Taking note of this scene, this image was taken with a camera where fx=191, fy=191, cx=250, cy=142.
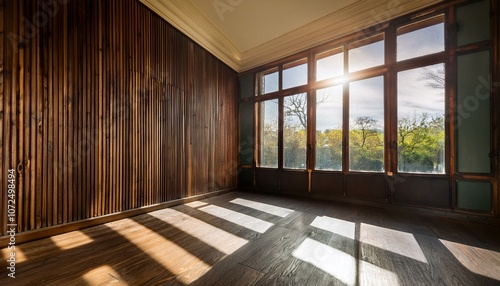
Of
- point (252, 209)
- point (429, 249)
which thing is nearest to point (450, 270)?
point (429, 249)

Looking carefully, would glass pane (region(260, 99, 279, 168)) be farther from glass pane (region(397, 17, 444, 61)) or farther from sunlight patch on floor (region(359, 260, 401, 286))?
sunlight patch on floor (region(359, 260, 401, 286))

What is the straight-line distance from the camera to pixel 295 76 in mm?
4496

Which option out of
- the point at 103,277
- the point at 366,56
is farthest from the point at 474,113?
the point at 103,277

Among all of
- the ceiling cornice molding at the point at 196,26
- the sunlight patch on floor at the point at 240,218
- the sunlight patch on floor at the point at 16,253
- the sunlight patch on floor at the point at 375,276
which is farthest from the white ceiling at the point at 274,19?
the sunlight patch on floor at the point at 375,276

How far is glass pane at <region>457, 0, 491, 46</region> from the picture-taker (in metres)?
2.67

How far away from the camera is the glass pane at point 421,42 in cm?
301

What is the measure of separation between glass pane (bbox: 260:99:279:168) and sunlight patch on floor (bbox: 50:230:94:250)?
356 centimetres

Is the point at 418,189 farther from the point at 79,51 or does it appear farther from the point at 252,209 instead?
the point at 79,51

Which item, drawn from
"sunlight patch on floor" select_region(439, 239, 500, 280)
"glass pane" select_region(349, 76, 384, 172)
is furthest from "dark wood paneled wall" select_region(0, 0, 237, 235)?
"sunlight patch on floor" select_region(439, 239, 500, 280)

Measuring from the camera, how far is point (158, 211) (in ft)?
9.96

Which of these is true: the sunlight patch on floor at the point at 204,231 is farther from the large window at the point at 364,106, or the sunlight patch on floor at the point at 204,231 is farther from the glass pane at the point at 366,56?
the glass pane at the point at 366,56

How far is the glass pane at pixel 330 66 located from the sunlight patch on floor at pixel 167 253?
3995 millimetres

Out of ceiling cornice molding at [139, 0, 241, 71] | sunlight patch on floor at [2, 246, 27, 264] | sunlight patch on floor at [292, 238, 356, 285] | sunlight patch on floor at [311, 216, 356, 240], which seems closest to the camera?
sunlight patch on floor at [292, 238, 356, 285]

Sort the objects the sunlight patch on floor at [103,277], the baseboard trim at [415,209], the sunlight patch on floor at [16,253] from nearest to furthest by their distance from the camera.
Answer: the sunlight patch on floor at [103,277] < the sunlight patch on floor at [16,253] < the baseboard trim at [415,209]
